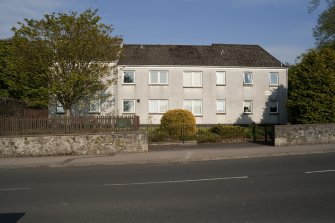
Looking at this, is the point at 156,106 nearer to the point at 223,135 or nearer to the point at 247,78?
the point at 247,78

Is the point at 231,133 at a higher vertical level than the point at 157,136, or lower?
higher

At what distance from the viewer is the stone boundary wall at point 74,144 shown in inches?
686

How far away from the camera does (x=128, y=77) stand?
34906mm

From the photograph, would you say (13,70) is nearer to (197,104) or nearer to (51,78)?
(51,78)

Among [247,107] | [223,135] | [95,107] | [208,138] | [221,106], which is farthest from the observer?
[247,107]

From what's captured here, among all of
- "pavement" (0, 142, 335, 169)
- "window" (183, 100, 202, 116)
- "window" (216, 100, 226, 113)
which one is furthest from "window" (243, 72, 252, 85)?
"pavement" (0, 142, 335, 169)

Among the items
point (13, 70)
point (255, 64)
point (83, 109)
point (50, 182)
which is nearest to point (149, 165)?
point (50, 182)

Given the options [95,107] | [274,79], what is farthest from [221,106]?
[95,107]

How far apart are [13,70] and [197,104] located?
16.8 meters

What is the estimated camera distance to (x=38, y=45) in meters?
23.7

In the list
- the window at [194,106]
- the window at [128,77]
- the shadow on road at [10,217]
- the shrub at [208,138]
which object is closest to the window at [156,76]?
the window at [128,77]

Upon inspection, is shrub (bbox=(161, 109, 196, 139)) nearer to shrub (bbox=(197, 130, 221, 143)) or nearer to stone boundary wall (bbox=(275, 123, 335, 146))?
shrub (bbox=(197, 130, 221, 143))

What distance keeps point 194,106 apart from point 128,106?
6.04 m

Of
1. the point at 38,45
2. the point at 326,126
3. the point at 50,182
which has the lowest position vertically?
the point at 50,182
